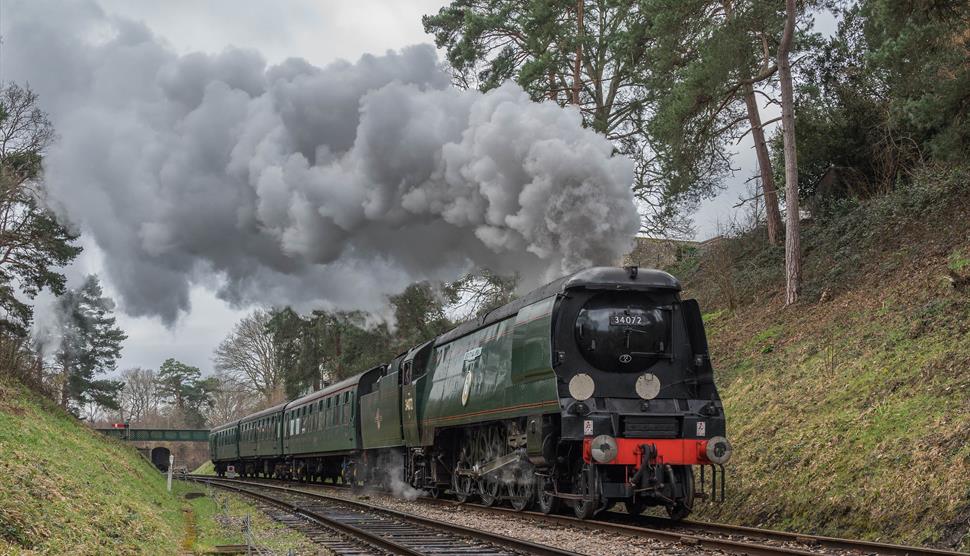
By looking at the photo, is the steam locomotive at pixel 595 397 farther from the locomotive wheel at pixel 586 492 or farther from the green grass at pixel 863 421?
the green grass at pixel 863 421

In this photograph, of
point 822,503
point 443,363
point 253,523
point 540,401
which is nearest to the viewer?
point 822,503

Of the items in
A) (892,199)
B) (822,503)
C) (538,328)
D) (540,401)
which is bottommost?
(822,503)

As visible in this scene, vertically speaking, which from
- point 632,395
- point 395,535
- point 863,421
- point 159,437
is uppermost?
point 159,437

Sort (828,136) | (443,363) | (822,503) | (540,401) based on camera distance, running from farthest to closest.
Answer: (828,136) < (443,363) < (540,401) < (822,503)

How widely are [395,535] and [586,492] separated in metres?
2.52

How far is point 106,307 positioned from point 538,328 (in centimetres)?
6303

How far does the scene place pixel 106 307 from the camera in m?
67.9

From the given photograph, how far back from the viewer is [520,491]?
1384 centimetres

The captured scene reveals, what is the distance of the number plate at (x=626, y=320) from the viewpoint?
469 inches

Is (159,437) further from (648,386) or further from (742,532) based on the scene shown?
(742,532)

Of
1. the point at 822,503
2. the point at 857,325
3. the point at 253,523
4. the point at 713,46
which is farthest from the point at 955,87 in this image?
the point at 253,523

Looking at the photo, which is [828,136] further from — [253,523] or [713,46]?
[253,523]

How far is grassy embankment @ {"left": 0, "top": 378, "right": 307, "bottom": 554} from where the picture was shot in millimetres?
7809

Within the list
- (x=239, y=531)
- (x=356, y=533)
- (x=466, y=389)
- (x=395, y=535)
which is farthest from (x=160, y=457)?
(x=395, y=535)
